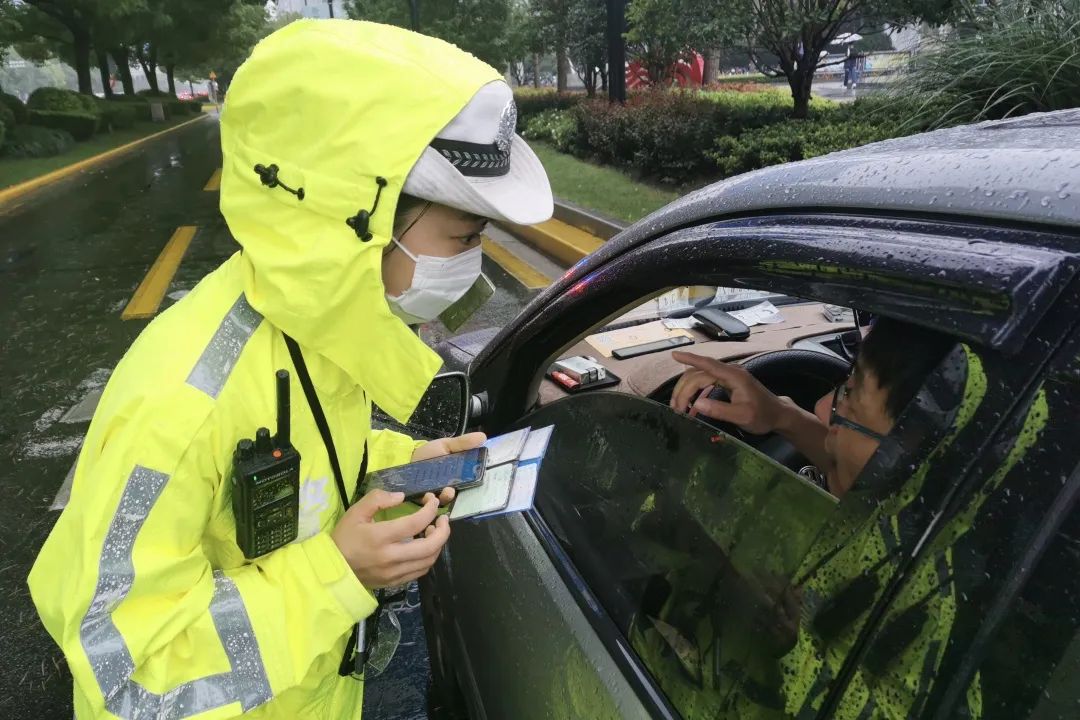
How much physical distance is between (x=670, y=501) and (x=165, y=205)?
1249 cm

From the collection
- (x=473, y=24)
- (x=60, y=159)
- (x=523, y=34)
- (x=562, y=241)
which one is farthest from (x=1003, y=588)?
(x=473, y=24)

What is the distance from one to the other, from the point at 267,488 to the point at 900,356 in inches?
36.0

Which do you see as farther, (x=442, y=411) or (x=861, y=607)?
(x=442, y=411)

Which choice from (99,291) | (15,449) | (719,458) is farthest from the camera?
(99,291)

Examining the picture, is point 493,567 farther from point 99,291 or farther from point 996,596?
point 99,291

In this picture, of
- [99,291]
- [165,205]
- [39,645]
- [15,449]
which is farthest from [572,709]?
[165,205]

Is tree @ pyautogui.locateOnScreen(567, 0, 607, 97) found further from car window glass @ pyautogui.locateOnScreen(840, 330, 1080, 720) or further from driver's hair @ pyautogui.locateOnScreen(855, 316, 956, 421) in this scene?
car window glass @ pyautogui.locateOnScreen(840, 330, 1080, 720)

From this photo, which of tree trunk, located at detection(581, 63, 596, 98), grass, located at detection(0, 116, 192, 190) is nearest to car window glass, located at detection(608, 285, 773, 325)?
tree trunk, located at detection(581, 63, 596, 98)

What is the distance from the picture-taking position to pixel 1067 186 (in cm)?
74

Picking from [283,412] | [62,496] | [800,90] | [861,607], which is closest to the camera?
[861,607]

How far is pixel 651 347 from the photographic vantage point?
2293mm

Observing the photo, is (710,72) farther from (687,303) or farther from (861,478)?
(861,478)

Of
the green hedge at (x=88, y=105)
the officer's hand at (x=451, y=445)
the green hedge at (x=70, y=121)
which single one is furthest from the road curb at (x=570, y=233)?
the green hedge at (x=88, y=105)

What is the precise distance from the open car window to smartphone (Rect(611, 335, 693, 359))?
24.0 inches
